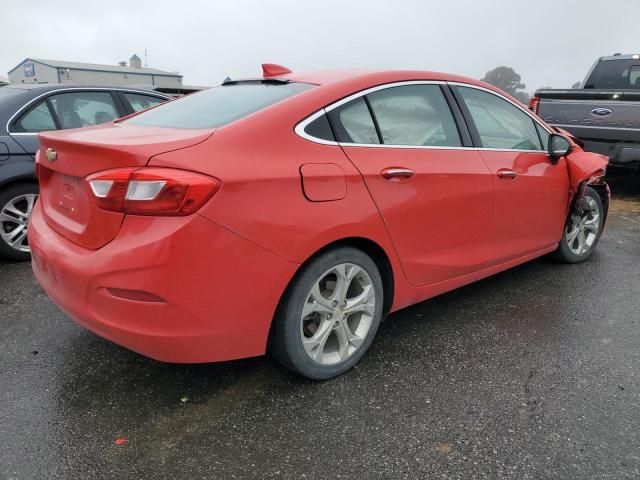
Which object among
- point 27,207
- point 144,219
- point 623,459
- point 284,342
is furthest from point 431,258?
point 27,207

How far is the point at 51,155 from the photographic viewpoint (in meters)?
2.51

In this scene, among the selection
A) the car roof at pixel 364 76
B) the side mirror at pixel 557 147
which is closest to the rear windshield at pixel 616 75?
the side mirror at pixel 557 147

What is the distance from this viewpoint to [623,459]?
2.11m

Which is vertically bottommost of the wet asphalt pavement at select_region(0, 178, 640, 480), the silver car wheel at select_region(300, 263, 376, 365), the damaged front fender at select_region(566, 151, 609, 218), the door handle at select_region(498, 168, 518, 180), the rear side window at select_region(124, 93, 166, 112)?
the wet asphalt pavement at select_region(0, 178, 640, 480)

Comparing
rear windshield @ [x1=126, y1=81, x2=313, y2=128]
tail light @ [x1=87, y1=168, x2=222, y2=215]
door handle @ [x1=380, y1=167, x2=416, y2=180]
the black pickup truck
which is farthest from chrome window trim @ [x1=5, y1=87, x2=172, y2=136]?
the black pickup truck

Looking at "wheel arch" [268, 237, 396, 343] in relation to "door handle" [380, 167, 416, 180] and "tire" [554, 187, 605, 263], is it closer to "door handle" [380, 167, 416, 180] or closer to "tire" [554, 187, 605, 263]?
"door handle" [380, 167, 416, 180]

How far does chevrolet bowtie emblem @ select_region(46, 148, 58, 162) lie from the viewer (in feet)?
8.16

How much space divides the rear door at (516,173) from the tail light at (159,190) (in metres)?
1.91

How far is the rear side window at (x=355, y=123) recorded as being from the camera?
254 cm

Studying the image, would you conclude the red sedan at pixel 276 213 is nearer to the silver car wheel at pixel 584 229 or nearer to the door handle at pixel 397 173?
the door handle at pixel 397 173

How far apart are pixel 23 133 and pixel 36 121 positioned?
0.21m

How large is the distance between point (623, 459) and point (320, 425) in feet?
Result: 4.11

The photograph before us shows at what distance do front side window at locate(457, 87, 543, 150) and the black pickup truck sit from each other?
3583mm

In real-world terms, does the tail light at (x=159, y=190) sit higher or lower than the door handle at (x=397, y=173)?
higher
